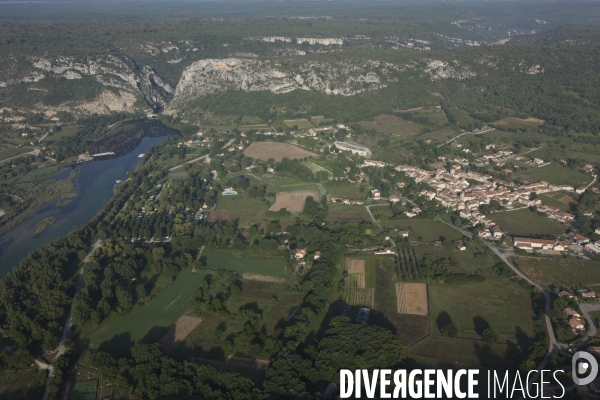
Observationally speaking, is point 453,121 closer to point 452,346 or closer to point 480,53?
point 480,53

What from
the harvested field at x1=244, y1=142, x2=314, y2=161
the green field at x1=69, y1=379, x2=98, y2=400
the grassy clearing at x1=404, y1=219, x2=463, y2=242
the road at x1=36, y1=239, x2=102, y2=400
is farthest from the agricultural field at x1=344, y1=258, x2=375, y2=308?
the harvested field at x1=244, y1=142, x2=314, y2=161

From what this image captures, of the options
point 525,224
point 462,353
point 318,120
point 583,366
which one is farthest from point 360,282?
point 318,120

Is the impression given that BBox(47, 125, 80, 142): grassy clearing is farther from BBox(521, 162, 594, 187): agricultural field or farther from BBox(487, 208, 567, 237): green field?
BBox(521, 162, 594, 187): agricultural field

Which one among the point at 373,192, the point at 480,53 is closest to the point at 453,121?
the point at 480,53

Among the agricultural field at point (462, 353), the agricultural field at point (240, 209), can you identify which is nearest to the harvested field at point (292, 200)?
the agricultural field at point (240, 209)

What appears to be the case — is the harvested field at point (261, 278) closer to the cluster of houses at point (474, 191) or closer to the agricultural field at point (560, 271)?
the agricultural field at point (560, 271)
